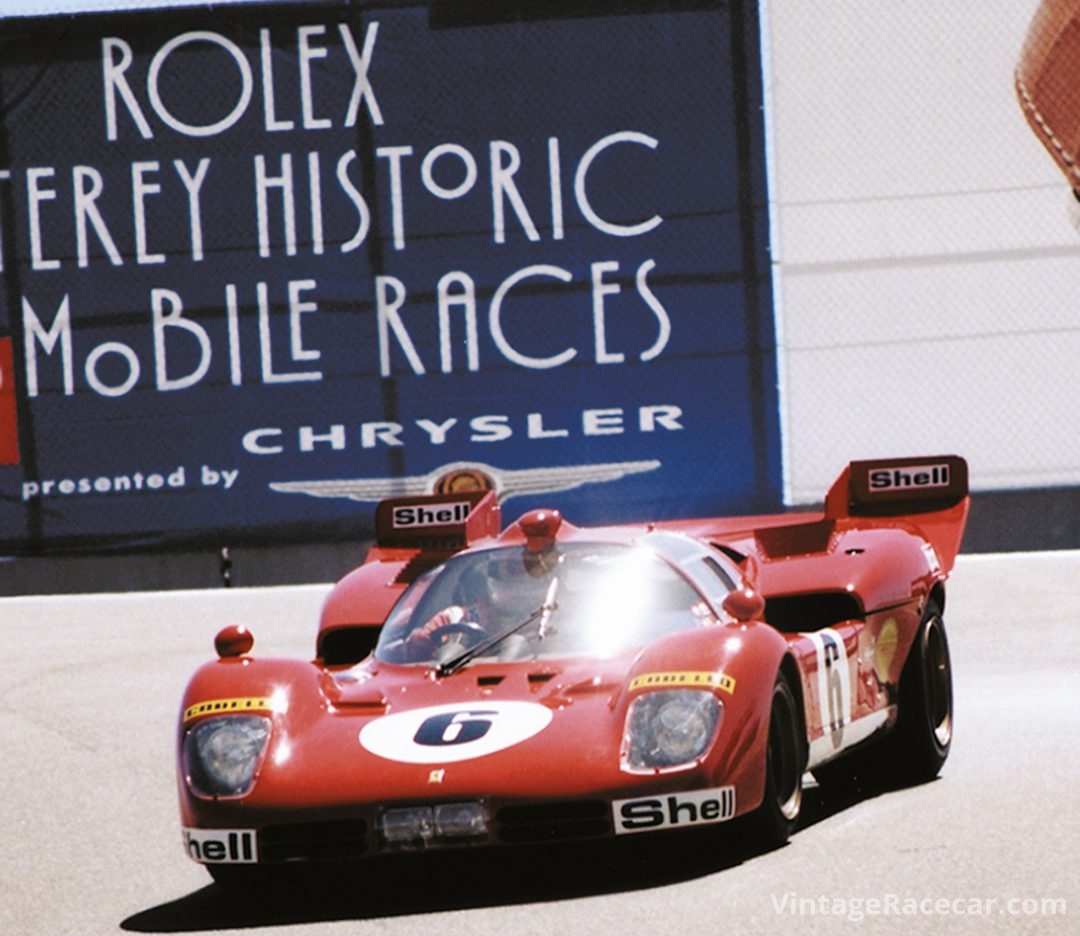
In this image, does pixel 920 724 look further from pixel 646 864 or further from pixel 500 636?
pixel 646 864

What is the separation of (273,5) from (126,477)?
3413 mm

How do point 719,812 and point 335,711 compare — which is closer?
point 719,812

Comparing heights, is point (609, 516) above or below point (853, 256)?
below

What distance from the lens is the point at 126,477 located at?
1666 centimetres

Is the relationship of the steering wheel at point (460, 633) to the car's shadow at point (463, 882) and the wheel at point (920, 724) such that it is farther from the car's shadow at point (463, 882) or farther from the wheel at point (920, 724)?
the wheel at point (920, 724)

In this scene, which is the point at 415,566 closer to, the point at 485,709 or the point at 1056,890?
the point at 485,709

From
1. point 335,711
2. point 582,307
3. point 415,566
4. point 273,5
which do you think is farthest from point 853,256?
point 335,711

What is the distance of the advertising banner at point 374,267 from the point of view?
1609 cm

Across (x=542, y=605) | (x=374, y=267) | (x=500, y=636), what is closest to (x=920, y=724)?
(x=542, y=605)

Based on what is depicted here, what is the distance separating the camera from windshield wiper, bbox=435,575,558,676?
653 centimetres

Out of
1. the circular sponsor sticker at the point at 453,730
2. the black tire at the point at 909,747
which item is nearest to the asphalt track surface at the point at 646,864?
the black tire at the point at 909,747

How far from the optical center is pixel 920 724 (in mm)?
7590

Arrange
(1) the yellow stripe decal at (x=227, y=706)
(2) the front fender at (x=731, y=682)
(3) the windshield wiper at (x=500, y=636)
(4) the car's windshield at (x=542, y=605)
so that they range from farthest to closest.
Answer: (4) the car's windshield at (x=542, y=605) → (3) the windshield wiper at (x=500, y=636) → (1) the yellow stripe decal at (x=227, y=706) → (2) the front fender at (x=731, y=682)

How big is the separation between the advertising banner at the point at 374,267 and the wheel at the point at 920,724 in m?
8.10
